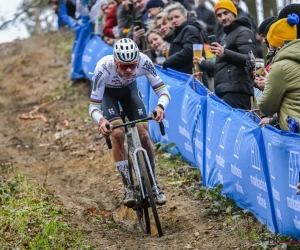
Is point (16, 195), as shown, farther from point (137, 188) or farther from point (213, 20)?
point (213, 20)

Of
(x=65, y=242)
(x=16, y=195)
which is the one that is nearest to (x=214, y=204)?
(x=65, y=242)

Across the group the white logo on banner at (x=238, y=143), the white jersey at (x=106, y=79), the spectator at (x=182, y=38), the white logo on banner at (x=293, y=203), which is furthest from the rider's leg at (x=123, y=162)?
the spectator at (x=182, y=38)

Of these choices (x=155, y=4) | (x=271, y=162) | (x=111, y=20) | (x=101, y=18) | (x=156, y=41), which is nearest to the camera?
(x=271, y=162)

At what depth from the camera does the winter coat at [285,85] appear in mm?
6180

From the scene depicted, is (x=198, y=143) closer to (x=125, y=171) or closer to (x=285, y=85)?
(x=125, y=171)

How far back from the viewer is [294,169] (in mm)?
6125

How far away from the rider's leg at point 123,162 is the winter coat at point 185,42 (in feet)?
8.83

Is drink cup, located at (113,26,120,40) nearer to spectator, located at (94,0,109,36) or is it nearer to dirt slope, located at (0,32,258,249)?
spectator, located at (94,0,109,36)

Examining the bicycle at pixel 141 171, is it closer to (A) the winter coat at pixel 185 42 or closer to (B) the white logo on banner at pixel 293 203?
(B) the white logo on banner at pixel 293 203

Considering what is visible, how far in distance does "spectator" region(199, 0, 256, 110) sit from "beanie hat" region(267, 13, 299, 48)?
1.53 metres

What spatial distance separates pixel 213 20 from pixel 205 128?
5152mm

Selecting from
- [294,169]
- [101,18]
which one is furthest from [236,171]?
[101,18]

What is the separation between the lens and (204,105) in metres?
9.05

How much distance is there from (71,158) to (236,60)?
4.94 meters
